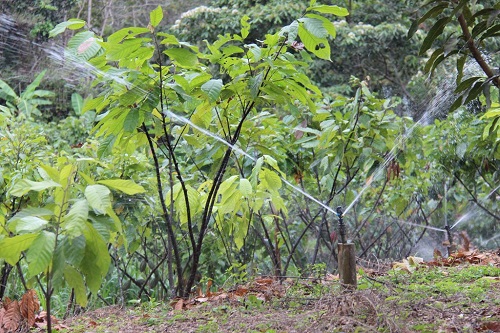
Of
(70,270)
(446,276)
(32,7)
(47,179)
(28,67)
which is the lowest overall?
(446,276)

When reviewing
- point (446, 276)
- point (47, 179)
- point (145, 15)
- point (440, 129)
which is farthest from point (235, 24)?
point (47, 179)

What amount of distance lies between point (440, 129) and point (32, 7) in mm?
9020

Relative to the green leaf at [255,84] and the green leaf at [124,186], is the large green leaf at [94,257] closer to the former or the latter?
the green leaf at [124,186]

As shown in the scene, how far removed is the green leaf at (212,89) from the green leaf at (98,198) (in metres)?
1.07

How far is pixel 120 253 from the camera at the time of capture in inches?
203

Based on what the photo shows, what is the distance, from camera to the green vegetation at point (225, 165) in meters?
2.13

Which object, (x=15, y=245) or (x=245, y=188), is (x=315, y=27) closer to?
(x=245, y=188)

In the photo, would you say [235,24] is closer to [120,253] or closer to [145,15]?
[145,15]

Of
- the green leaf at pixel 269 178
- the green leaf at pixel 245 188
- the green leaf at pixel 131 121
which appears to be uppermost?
the green leaf at pixel 131 121

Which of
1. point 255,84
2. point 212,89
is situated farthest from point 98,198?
point 255,84

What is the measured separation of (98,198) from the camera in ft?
6.28

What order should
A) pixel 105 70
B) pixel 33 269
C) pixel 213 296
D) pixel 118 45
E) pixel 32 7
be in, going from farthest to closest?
pixel 32 7, pixel 213 296, pixel 105 70, pixel 118 45, pixel 33 269

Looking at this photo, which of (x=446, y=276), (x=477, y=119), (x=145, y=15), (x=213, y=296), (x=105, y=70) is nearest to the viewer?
(x=105, y=70)

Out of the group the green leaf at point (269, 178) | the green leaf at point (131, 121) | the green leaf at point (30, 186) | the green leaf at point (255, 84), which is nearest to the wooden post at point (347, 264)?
the green leaf at point (269, 178)
